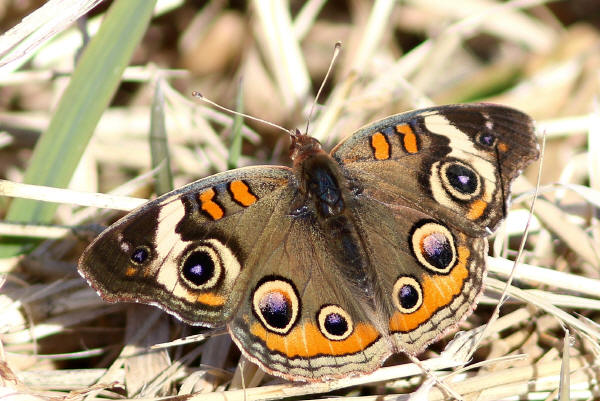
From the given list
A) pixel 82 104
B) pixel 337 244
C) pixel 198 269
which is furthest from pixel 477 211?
pixel 82 104

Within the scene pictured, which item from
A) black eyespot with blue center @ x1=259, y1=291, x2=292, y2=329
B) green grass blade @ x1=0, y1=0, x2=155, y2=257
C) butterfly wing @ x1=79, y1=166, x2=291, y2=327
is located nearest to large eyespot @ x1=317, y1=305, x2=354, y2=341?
black eyespot with blue center @ x1=259, y1=291, x2=292, y2=329

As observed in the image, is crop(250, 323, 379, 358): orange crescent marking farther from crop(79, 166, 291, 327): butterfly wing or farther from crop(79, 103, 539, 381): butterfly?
crop(79, 166, 291, 327): butterfly wing

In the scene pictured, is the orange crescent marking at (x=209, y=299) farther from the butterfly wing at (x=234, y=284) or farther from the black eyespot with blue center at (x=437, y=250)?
the black eyespot with blue center at (x=437, y=250)

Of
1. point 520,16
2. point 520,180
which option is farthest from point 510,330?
point 520,16

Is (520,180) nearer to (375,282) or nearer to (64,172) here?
(375,282)

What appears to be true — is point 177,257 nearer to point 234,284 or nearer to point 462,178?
point 234,284

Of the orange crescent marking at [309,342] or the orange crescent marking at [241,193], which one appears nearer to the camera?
the orange crescent marking at [309,342]

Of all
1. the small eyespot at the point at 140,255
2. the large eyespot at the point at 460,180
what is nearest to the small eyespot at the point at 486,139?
the large eyespot at the point at 460,180
